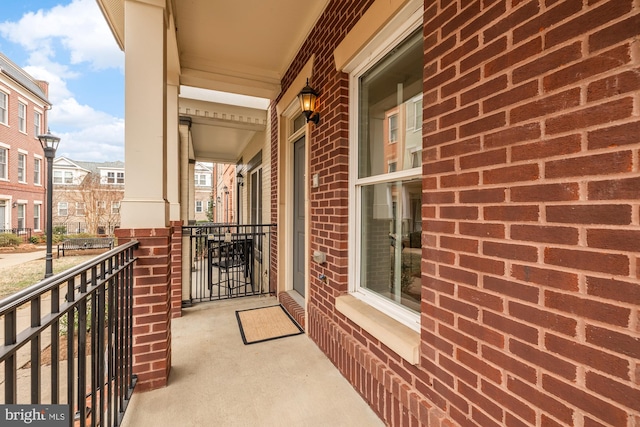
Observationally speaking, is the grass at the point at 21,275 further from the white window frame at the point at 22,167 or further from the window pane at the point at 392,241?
the white window frame at the point at 22,167

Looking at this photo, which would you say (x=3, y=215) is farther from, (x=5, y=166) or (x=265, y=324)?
(x=265, y=324)

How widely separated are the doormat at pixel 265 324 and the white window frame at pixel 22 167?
17467 mm

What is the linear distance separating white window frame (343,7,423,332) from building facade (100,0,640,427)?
11 mm

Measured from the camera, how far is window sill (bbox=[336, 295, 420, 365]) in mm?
1461

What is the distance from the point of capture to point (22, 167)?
555 inches

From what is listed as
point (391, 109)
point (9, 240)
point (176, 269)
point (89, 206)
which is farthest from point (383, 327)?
point (89, 206)

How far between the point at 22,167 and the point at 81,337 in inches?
754

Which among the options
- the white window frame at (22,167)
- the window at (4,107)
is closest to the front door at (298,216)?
the window at (4,107)

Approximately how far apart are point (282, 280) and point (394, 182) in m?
2.41

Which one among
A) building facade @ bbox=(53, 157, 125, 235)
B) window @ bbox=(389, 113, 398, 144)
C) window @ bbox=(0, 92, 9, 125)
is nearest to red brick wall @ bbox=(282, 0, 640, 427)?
window @ bbox=(389, 113, 398, 144)

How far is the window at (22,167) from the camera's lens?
45.5 feet

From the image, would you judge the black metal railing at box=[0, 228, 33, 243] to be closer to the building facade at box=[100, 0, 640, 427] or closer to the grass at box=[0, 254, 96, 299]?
the grass at box=[0, 254, 96, 299]

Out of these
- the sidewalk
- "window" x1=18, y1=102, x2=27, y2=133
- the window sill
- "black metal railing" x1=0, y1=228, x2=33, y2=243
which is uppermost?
"window" x1=18, y1=102, x2=27, y2=133

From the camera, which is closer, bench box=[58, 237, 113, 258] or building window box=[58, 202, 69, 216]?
bench box=[58, 237, 113, 258]
